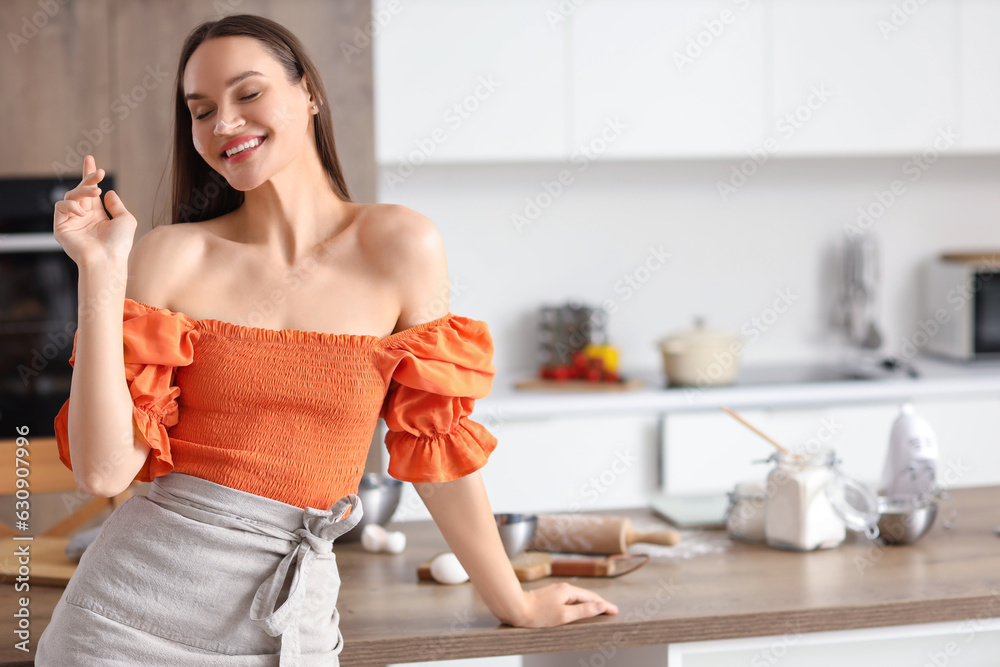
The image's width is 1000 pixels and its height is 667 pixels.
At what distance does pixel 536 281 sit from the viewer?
3.52 meters

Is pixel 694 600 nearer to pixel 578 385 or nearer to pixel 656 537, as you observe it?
pixel 656 537

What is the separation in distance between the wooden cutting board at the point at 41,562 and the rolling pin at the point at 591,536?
2.30 ft

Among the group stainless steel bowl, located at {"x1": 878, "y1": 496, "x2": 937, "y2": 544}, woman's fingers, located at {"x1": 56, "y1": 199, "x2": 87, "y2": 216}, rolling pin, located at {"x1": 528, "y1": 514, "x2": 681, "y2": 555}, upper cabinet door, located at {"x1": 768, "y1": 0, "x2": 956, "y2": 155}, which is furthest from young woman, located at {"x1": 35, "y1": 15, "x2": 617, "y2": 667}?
upper cabinet door, located at {"x1": 768, "y1": 0, "x2": 956, "y2": 155}

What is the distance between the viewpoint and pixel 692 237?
3568mm

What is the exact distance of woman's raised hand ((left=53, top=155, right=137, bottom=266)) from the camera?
1.02m

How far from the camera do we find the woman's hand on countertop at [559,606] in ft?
4.07

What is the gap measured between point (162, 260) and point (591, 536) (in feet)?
2.51

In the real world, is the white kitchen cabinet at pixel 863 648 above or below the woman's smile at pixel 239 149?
below

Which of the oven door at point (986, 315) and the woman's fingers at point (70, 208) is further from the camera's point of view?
the oven door at point (986, 315)

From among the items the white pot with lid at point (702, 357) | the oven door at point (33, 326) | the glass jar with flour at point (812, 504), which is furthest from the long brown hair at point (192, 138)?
the white pot with lid at point (702, 357)

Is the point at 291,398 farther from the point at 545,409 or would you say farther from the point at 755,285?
the point at 755,285

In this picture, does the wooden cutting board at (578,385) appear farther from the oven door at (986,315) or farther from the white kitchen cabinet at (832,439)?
the oven door at (986,315)

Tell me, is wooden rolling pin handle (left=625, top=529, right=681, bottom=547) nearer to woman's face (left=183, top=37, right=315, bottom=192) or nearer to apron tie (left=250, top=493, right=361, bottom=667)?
apron tie (left=250, top=493, right=361, bottom=667)

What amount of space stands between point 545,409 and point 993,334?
160 centimetres
